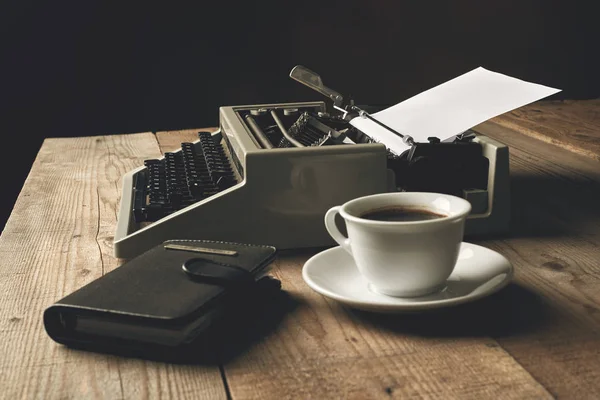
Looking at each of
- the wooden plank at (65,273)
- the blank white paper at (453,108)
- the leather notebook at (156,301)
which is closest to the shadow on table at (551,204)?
the blank white paper at (453,108)

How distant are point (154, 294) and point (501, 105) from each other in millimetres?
727

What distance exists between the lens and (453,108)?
137 centimetres

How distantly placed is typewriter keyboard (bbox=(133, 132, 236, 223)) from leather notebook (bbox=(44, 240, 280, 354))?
30 cm

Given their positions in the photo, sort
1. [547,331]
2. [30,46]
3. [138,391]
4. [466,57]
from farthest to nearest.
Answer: [466,57]
[30,46]
[547,331]
[138,391]

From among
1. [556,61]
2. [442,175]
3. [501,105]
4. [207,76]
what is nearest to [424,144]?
[442,175]

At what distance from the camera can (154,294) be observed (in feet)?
2.78

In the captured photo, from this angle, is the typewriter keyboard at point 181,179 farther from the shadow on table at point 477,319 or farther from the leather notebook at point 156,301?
the shadow on table at point 477,319

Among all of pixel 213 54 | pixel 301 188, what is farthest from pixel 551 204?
pixel 213 54

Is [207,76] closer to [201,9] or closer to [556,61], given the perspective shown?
[201,9]

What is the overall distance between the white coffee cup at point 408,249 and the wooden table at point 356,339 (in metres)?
0.04

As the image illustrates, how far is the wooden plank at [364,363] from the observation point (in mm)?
740

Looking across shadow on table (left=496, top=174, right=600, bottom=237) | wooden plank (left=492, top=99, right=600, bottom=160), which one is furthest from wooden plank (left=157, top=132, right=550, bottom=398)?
wooden plank (left=492, top=99, right=600, bottom=160)

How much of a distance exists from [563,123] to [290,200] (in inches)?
43.1

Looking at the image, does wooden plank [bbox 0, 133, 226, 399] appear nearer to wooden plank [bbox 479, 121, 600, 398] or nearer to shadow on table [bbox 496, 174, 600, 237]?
wooden plank [bbox 479, 121, 600, 398]
